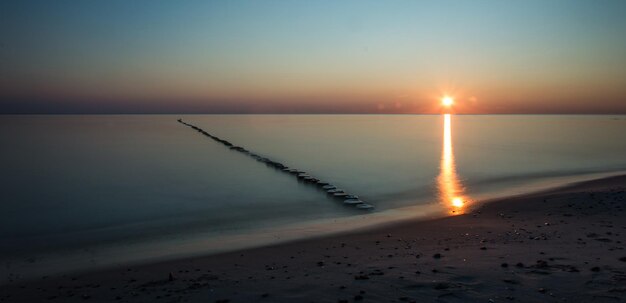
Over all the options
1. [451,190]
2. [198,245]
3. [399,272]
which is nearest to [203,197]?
[198,245]

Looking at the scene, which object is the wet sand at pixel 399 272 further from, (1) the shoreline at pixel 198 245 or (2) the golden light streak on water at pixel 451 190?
(2) the golden light streak on water at pixel 451 190

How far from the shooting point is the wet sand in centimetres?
675

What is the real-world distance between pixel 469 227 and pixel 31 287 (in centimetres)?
1061

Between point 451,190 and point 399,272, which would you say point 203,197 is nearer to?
point 451,190

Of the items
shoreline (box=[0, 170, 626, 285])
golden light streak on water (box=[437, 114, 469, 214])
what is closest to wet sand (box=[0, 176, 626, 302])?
shoreline (box=[0, 170, 626, 285])

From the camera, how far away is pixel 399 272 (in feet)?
25.6

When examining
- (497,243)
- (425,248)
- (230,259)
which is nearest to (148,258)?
(230,259)

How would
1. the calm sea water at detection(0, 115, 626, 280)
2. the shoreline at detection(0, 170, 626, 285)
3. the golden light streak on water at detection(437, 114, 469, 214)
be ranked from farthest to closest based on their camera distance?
1. the golden light streak on water at detection(437, 114, 469, 214)
2. the calm sea water at detection(0, 115, 626, 280)
3. the shoreline at detection(0, 170, 626, 285)

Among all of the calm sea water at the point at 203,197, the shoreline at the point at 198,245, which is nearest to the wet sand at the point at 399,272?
the shoreline at the point at 198,245

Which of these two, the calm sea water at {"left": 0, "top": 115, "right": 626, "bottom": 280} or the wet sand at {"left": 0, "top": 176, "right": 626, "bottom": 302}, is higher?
the wet sand at {"left": 0, "top": 176, "right": 626, "bottom": 302}

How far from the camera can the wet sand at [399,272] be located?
6.75 metres

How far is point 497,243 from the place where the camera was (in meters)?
9.74

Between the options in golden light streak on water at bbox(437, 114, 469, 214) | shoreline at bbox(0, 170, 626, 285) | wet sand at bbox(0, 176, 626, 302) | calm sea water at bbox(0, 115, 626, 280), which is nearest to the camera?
wet sand at bbox(0, 176, 626, 302)

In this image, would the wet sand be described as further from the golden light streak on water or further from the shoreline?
the golden light streak on water
